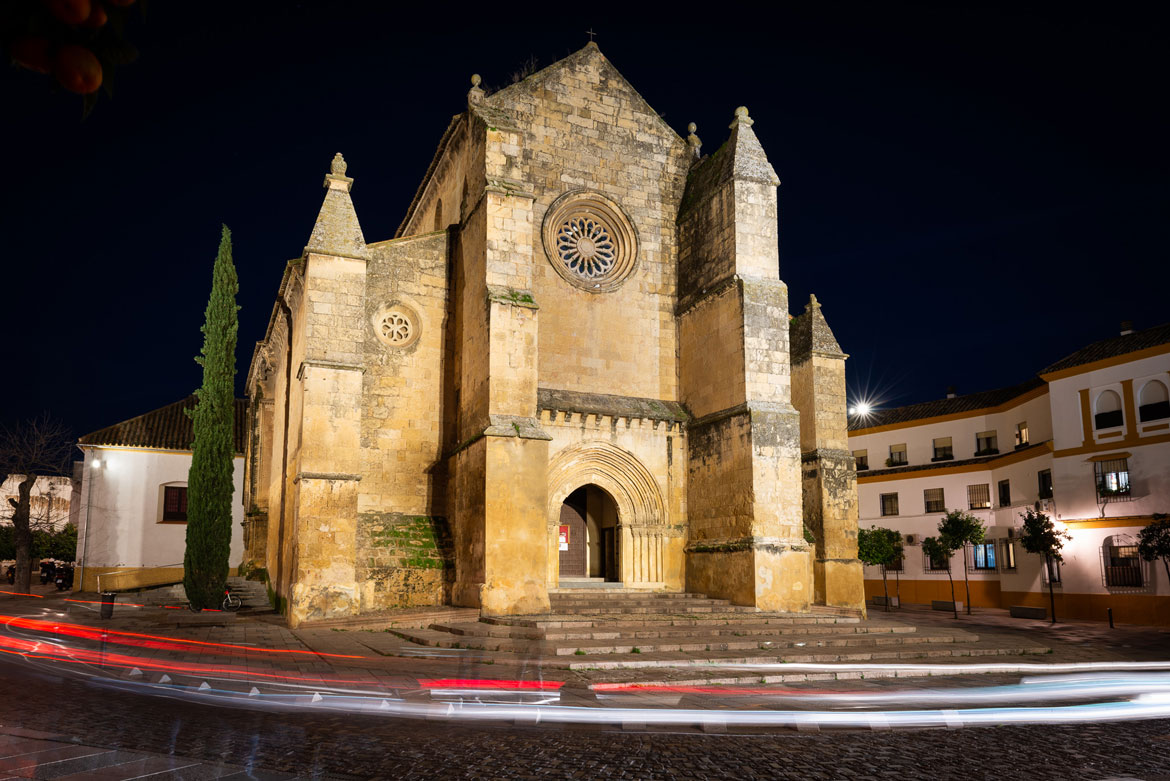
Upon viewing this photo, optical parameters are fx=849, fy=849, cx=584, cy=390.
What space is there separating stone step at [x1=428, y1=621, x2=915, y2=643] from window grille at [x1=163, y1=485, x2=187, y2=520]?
1944cm

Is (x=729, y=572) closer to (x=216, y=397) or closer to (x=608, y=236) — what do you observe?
(x=608, y=236)

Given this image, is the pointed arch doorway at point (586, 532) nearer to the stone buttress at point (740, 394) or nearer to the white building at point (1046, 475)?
the stone buttress at point (740, 394)

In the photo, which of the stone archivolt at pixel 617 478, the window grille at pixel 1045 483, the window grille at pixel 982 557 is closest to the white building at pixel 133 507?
the stone archivolt at pixel 617 478

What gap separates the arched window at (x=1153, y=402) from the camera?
82.3 ft

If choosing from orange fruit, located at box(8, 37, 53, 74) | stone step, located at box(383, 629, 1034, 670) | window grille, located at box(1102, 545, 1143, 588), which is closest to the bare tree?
stone step, located at box(383, 629, 1034, 670)

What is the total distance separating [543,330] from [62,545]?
32.9 meters

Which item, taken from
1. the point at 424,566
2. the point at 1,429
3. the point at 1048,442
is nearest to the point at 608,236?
the point at 424,566

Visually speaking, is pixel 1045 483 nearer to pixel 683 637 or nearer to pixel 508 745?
pixel 683 637

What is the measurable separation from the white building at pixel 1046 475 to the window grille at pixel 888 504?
53mm

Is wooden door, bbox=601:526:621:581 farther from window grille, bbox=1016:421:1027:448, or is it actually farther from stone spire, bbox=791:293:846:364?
window grille, bbox=1016:421:1027:448

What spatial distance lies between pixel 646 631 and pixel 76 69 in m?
13.1

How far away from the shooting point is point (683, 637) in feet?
43.9

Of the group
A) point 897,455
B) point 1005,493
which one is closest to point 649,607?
point 1005,493

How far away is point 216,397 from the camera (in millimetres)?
20672
